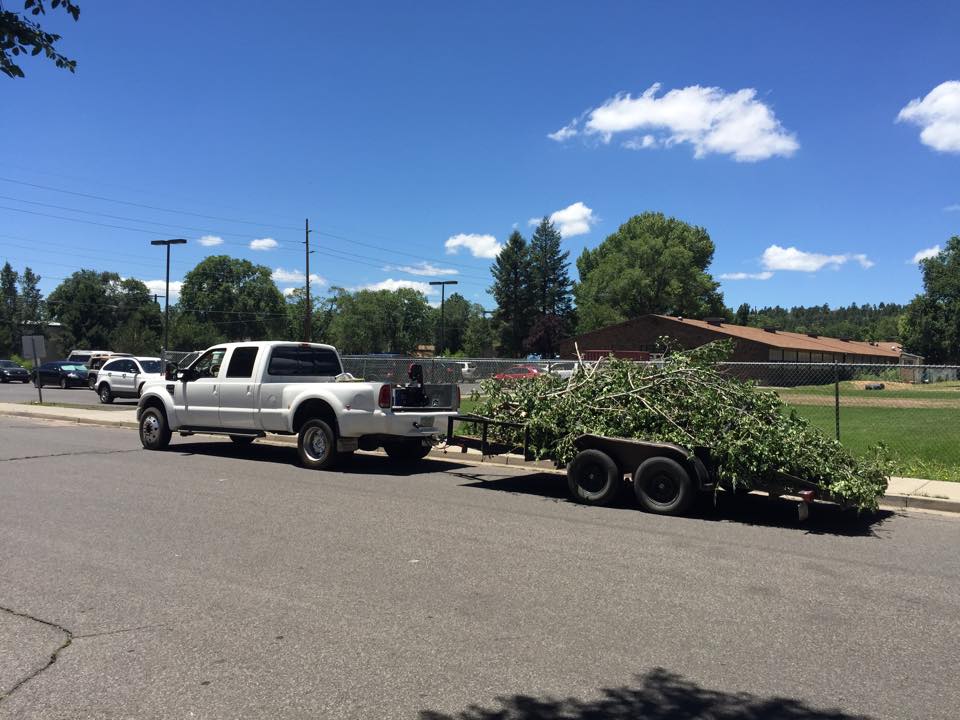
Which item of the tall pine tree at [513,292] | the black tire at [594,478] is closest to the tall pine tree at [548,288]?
the tall pine tree at [513,292]

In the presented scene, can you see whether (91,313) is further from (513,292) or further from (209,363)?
(209,363)

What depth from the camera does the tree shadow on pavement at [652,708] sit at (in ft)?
11.8

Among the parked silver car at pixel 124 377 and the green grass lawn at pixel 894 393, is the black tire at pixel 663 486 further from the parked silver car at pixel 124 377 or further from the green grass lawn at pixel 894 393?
the parked silver car at pixel 124 377

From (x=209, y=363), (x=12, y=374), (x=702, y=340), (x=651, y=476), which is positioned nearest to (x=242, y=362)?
(x=209, y=363)

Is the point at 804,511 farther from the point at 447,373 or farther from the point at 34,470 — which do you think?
the point at 447,373

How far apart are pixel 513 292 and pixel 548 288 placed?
488cm

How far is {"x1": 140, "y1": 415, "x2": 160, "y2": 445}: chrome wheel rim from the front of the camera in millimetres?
13812

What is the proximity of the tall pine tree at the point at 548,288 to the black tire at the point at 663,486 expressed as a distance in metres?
75.7

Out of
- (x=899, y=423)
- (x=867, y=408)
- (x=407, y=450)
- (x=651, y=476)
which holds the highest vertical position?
(x=867, y=408)

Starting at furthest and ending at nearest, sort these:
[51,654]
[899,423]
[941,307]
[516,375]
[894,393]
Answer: [941,307] → [894,393] → [899,423] → [516,375] → [51,654]

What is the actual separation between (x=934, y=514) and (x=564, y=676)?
7255 mm

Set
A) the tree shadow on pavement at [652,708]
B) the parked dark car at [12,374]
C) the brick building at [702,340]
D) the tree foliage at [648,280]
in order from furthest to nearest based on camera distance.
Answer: the tree foliage at [648,280], the brick building at [702,340], the parked dark car at [12,374], the tree shadow on pavement at [652,708]

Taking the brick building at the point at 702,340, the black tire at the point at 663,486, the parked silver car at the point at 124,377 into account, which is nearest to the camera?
the black tire at the point at 663,486

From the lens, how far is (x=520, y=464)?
12.8 metres
